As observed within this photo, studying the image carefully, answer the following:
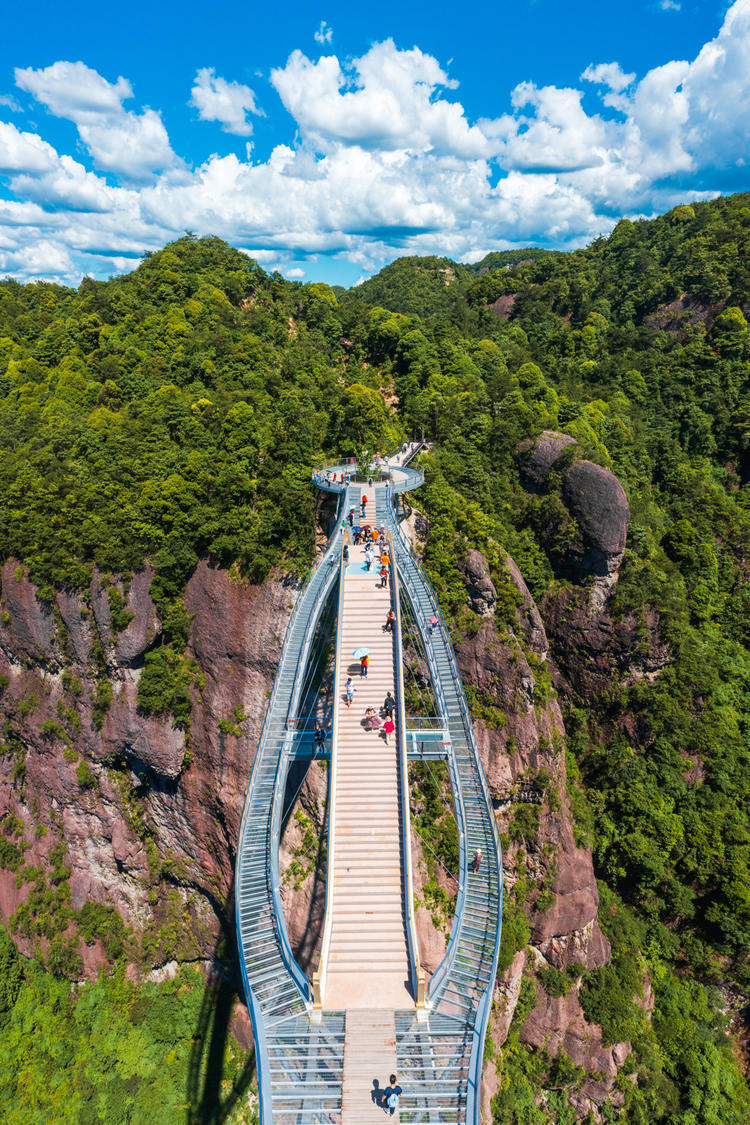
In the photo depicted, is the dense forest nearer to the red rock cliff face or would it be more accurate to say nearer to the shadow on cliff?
the red rock cliff face

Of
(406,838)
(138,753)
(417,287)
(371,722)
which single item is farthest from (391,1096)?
(417,287)

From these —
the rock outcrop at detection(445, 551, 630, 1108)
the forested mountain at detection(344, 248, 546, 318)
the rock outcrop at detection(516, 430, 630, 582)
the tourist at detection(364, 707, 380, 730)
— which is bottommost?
the rock outcrop at detection(445, 551, 630, 1108)

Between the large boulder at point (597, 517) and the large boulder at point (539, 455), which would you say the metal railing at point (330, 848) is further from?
the large boulder at point (539, 455)

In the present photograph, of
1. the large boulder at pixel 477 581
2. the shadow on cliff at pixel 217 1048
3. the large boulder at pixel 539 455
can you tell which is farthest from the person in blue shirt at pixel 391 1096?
the large boulder at pixel 539 455

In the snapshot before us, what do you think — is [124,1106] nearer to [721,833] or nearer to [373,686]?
[373,686]

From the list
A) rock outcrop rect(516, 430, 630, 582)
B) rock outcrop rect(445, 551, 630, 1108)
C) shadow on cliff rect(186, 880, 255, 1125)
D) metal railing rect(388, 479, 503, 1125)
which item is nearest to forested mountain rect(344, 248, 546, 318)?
rock outcrop rect(516, 430, 630, 582)

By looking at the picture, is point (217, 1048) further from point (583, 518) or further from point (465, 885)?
point (583, 518)

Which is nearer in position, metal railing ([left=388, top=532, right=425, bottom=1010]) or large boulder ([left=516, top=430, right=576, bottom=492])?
metal railing ([left=388, top=532, right=425, bottom=1010])
